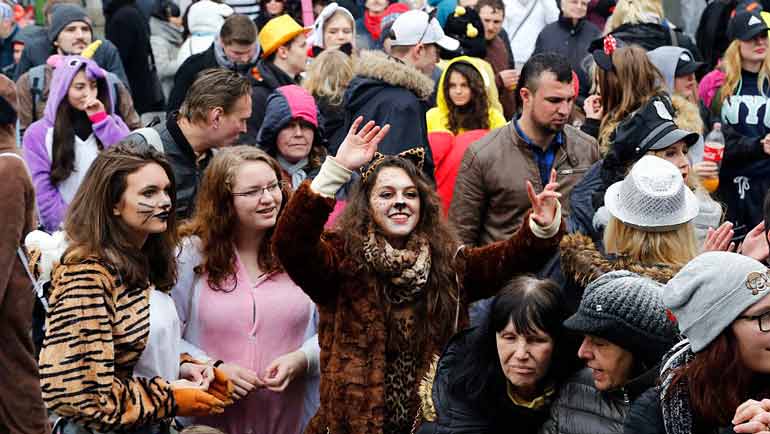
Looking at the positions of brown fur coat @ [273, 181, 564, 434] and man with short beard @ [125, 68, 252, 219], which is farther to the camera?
man with short beard @ [125, 68, 252, 219]

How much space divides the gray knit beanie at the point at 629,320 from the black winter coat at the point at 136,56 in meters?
8.89

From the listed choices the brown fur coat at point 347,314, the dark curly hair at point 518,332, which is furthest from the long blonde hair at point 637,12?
the dark curly hair at point 518,332

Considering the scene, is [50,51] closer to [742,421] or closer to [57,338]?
[57,338]

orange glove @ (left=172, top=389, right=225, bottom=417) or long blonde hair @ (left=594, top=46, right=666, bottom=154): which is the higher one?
long blonde hair @ (left=594, top=46, right=666, bottom=154)

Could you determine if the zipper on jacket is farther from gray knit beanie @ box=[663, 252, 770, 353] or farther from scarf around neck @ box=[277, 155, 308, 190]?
gray knit beanie @ box=[663, 252, 770, 353]

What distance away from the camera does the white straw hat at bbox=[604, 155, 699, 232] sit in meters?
5.70

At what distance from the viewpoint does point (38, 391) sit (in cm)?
680

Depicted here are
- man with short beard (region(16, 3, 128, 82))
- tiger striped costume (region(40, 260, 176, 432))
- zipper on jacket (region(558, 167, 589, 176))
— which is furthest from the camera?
man with short beard (region(16, 3, 128, 82))

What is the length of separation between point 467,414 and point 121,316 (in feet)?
4.66

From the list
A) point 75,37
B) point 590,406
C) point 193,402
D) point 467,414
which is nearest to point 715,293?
point 590,406

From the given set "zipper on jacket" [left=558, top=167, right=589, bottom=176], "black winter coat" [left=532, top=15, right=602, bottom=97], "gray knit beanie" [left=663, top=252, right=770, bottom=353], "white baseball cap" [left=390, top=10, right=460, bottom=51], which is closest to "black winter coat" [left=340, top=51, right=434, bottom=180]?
"zipper on jacket" [left=558, top=167, right=589, bottom=176]

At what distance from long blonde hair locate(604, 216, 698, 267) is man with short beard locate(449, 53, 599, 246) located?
1771 mm

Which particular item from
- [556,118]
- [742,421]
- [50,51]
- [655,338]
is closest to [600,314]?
[655,338]

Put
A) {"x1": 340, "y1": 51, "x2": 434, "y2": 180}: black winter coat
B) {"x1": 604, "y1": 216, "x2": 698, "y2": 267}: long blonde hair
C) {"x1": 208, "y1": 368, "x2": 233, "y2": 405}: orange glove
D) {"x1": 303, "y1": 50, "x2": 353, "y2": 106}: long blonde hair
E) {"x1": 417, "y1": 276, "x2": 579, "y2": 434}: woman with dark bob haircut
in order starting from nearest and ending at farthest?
1. {"x1": 417, "y1": 276, "x2": 579, "y2": 434}: woman with dark bob haircut
2. {"x1": 604, "y1": 216, "x2": 698, "y2": 267}: long blonde hair
3. {"x1": 208, "y1": 368, "x2": 233, "y2": 405}: orange glove
4. {"x1": 340, "y1": 51, "x2": 434, "y2": 180}: black winter coat
5. {"x1": 303, "y1": 50, "x2": 353, "y2": 106}: long blonde hair
